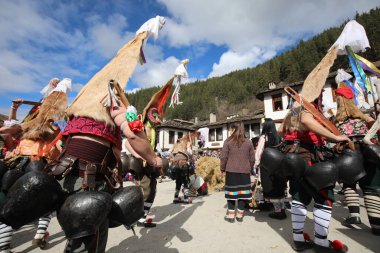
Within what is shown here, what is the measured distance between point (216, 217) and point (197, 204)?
1.67 meters

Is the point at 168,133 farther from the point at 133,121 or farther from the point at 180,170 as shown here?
the point at 133,121

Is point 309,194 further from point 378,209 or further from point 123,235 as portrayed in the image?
point 123,235

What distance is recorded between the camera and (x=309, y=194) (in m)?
2.97

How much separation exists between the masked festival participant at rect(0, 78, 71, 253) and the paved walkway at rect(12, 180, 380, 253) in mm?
844

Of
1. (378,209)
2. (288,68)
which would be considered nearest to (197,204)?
(378,209)

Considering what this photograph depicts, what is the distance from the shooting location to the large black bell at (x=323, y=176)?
2.66m

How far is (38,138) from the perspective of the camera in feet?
11.6

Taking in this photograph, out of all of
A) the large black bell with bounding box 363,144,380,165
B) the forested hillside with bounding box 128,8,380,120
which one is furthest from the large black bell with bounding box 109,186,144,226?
the forested hillside with bounding box 128,8,380,120

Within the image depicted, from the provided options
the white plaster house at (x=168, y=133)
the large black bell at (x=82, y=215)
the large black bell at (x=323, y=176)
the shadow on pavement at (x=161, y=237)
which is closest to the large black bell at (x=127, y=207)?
the large black bell at (x=82, y=215)

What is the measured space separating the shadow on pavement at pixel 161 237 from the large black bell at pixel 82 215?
2139 mm

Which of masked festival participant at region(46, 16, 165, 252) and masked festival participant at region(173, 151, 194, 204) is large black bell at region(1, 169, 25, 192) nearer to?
masked festival participant at region(46, 16, 165, 252)

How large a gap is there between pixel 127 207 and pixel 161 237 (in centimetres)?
256

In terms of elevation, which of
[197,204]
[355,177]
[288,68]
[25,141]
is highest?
[288,68]

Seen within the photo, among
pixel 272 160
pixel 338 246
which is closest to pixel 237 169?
pixel 272 160
